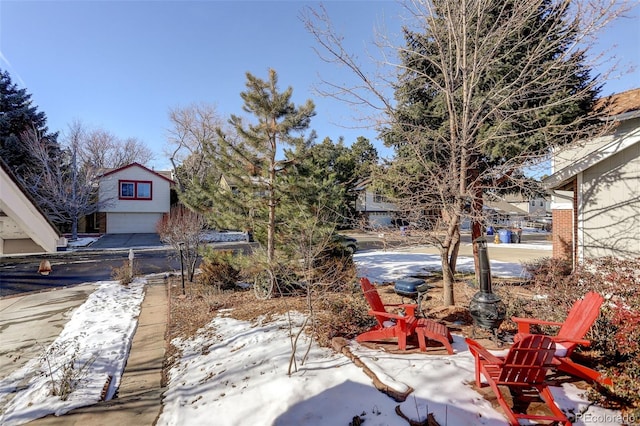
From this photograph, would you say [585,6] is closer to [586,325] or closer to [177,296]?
[586,325]

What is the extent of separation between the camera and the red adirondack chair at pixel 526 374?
2.89 m

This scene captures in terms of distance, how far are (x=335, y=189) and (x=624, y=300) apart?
6.27m

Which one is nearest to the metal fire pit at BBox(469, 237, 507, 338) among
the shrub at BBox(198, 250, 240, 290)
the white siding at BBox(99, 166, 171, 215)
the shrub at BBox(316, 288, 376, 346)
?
the shrub at BBox(316, 288, 376, 346)

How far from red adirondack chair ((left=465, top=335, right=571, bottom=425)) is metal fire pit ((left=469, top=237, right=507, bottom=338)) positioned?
1.44m

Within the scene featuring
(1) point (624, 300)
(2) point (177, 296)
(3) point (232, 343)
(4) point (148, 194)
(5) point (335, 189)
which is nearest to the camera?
(1) point (624, 300)

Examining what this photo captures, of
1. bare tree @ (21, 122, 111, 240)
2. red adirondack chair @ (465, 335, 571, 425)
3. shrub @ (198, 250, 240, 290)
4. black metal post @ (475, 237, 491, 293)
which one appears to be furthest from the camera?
bare tree @ (21, 122, 111, 240)

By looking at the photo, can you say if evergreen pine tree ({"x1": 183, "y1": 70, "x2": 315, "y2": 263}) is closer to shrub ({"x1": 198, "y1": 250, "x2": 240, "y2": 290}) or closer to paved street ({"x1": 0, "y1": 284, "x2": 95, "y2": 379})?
shrub ({"x1": 198, "y1": 250, "x2": 240, "y2": 290})

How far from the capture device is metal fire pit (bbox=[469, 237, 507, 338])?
4.73 m

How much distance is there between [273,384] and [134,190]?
103ft

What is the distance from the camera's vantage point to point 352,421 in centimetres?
308

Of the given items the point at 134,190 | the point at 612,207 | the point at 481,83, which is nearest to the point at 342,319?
the point at 612,207

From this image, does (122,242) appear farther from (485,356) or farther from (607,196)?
(607,196)

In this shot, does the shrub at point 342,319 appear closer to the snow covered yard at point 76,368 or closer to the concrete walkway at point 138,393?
the concrete walkway at point 138,393

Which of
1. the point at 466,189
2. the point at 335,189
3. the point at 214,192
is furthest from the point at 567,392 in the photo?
the point at 214,192
